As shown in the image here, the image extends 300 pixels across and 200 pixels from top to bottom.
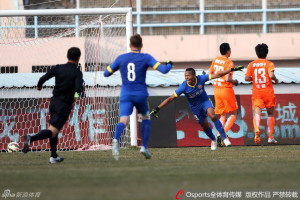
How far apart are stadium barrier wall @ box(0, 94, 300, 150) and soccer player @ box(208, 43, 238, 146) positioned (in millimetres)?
1204

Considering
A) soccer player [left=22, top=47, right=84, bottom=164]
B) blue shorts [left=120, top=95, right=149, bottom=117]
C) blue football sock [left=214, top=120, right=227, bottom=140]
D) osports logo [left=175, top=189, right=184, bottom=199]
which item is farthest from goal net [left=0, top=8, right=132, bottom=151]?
osports logo [left=175, top=189, right=184, bottom=199]

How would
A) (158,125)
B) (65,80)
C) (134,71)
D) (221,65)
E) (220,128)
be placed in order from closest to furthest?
(65,80), (134,71), (220,128), (221,65), (158,125)

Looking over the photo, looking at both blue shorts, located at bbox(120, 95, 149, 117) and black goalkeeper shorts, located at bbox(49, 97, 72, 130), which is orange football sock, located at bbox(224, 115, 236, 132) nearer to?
blue shorts, located at bbox(120, 95, 149, 117)

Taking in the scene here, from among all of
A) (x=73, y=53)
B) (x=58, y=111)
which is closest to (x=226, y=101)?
(x=73, y=53)

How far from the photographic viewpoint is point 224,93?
17.3 m

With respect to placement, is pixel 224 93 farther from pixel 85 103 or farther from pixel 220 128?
pixel 85 103

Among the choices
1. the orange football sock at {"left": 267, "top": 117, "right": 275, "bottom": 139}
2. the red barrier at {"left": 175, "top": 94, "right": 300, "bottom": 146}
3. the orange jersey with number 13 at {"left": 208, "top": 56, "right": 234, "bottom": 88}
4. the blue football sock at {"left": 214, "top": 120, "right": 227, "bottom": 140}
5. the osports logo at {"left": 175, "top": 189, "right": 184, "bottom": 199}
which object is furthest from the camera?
the red barrier at {"left": 175, "top": 94, "right": 300, "bottom": 146}

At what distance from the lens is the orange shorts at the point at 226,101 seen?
682 inches

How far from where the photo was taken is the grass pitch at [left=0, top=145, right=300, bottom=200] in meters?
8.12

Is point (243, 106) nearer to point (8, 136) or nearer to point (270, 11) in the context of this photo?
point (8, 136)

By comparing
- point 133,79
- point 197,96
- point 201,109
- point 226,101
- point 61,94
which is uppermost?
point 133,79

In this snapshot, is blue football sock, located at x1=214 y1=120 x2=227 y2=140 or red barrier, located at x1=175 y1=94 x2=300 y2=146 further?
red barrier, located at x1=175 y1=94 x2=300 y2=146

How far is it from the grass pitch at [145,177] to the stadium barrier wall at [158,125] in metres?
5.42

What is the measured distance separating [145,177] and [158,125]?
9.23 metres
